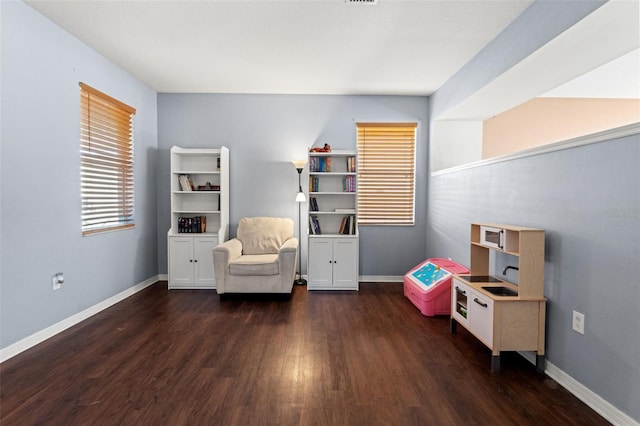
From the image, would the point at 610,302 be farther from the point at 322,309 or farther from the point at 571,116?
the point at 571,116

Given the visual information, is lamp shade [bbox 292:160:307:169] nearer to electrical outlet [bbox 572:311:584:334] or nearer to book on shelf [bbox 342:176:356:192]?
book on shelf [bbox 342:176:356:192]

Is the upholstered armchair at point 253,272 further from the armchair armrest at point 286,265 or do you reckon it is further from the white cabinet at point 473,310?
the white cabinet at point 473,310

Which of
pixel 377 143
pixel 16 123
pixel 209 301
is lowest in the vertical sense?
pixel 209 301

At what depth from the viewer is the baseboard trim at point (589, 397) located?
5.66 feet

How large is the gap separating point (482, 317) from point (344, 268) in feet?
6.92

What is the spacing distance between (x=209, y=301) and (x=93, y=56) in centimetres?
295

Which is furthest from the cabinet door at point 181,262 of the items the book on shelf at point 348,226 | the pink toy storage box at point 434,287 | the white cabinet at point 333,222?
the pink toy storage box at point 434,287

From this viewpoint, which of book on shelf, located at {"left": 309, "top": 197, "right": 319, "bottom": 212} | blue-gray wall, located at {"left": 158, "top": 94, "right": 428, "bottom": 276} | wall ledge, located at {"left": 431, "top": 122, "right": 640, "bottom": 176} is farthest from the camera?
blue-gray wall, located at {"left": 158, "top": 94, "right": 428, "bottom": 276}

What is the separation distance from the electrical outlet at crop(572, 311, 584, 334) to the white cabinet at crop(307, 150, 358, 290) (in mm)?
2505

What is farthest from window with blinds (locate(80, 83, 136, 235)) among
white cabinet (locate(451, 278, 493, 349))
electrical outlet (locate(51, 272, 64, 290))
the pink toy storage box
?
white cabinet (locate(451, 278, 493, 349))

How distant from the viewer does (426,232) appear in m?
4.75

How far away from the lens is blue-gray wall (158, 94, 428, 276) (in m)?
4.67

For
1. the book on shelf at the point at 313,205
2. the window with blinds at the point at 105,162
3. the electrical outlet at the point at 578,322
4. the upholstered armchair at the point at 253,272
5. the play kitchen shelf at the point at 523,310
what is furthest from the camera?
the book on shelf at the point at 313,205

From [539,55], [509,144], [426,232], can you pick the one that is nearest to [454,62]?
[539,55]
